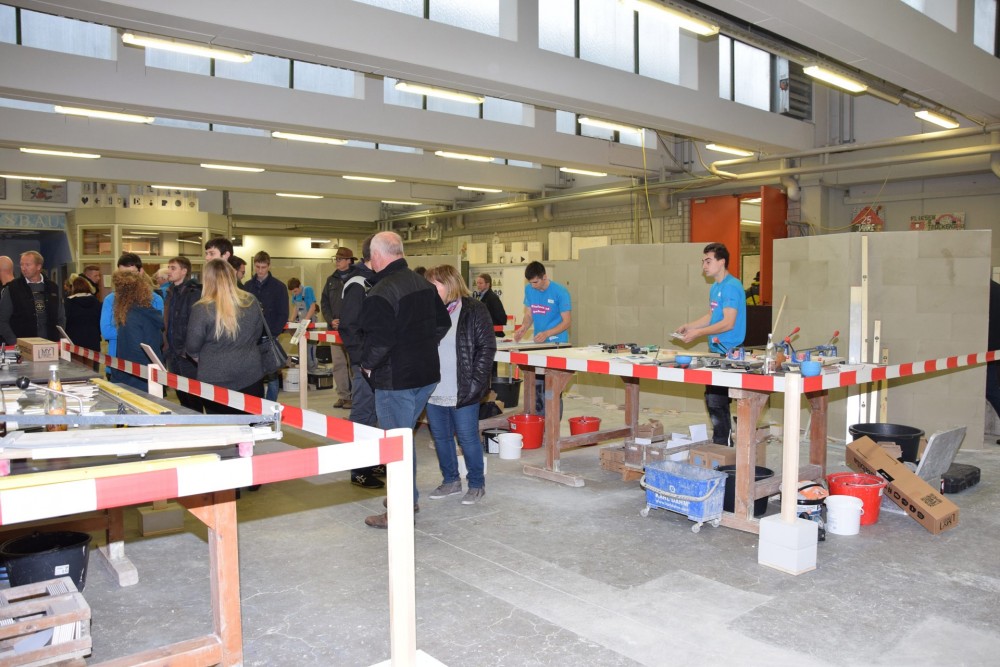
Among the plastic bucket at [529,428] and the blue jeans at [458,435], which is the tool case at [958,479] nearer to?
the plastic bucket at [529,428]

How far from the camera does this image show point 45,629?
2416mm

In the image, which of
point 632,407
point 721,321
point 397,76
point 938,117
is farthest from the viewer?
point 938,117

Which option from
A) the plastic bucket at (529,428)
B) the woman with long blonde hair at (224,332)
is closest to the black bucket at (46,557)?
the woman with long blonde hair at (224,332)

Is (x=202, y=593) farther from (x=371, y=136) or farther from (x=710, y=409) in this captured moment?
(x=371, y=136)

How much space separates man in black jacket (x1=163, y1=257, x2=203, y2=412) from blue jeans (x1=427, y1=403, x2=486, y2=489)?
5.09 ft

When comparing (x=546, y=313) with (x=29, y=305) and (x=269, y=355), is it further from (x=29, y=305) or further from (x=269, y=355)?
(x=29, y=305)

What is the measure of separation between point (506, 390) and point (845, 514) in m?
4.00

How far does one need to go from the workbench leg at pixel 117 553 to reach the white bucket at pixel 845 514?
3607 millimetres

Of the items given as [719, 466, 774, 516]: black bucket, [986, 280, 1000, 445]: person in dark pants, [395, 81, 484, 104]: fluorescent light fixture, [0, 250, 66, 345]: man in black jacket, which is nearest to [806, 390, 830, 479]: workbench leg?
[719, 466, 774, 516]: black bucket

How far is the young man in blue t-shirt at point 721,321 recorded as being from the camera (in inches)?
204

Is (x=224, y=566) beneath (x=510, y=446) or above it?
above

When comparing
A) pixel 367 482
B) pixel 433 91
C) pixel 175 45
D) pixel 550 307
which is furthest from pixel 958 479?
pixel 175 45

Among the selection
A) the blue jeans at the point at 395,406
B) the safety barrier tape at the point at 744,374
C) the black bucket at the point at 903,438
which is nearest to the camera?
the safety barrier tape at the point at 744,374

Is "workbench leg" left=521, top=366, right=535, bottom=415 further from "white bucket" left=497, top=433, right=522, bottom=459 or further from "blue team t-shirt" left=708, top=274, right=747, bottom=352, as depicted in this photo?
"blue team t-shirt" left=708, top=274, right=747, bottom=352
